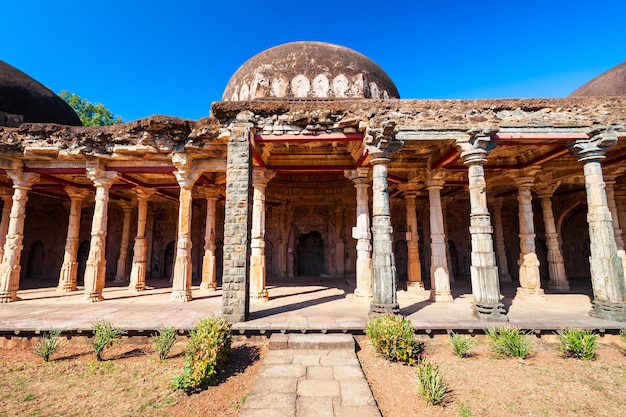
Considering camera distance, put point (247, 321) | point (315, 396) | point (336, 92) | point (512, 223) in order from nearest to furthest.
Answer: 1. point (315, 396)
2. point (247, 321)
3. point (336, 92)
4. point (512, 223)

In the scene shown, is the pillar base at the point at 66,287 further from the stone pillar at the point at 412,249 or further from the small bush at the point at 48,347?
the stone pillar at the point at 412,249

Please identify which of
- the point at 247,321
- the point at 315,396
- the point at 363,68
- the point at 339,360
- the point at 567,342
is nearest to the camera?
the point at 315,396

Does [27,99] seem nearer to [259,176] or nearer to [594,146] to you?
[259,176]

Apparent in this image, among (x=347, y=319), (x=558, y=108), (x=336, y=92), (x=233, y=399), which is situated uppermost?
(x=336, y=92)

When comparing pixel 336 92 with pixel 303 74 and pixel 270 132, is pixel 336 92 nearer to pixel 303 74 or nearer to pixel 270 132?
pixel 303 74

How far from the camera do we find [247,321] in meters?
6.68

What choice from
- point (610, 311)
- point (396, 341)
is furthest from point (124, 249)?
point (610, 311)

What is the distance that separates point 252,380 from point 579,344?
6.29 metres

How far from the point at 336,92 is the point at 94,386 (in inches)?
470

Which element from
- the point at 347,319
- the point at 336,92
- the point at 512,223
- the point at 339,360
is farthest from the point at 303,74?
the point at 512,223

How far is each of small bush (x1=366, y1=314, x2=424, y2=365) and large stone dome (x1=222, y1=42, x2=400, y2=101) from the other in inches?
367

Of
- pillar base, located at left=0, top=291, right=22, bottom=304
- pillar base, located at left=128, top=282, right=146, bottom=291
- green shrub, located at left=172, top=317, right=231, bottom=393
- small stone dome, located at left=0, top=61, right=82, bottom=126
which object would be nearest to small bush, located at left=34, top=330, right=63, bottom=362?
green shrub, located at left=172, top=317, right=231, bottom=393

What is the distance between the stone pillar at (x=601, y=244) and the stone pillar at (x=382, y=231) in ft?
16.7

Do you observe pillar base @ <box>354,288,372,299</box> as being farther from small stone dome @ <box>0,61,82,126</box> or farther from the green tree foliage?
the green tree foliage
